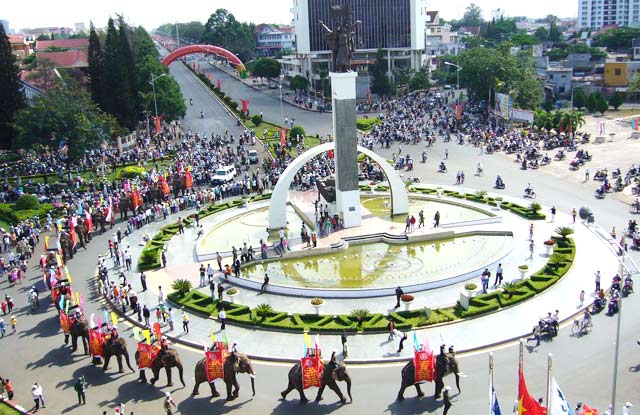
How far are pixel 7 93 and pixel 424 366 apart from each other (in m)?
56.8

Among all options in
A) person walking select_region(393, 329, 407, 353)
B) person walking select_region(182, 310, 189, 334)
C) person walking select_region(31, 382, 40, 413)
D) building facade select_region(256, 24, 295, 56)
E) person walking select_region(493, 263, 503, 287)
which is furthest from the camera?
building facade select_region(256, 24, 295, 56)

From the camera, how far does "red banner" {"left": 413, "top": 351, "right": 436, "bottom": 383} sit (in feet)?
69.2

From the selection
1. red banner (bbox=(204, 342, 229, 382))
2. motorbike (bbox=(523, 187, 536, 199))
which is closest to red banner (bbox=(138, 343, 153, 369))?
red banner (bbox=(204, 342, 229, 382))

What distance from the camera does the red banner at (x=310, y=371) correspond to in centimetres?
2114

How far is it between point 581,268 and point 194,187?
105 feet

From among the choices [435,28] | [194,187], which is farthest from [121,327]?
[435,28]

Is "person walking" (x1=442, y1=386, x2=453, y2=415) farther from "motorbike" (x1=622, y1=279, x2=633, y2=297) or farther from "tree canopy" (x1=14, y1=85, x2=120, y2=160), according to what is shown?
"tree canopy" (x1=14, y1=85, x2=120, y2=160)

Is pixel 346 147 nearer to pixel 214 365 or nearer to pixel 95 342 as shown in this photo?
pixel 95 342

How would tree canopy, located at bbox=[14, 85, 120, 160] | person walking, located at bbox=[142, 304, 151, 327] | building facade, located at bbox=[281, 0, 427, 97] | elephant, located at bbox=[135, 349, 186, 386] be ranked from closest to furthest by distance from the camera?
elephant, located at bbox=[135, 349, 186, 386]
person walking, located at bbox=[142, 304, 151, 327]
tree canopy, located at bbox=[14, 85, 120, 160]
building facade, located at bbox=[281, 0, 427, 97]

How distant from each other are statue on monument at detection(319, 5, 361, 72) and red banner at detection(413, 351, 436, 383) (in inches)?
843

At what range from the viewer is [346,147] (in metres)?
38.9

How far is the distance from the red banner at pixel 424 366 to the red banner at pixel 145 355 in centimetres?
958

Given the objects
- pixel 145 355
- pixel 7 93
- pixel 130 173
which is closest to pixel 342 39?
pixel 145 355

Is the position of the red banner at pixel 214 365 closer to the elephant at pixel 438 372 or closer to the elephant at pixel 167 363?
the elephant at pixel 167 363
